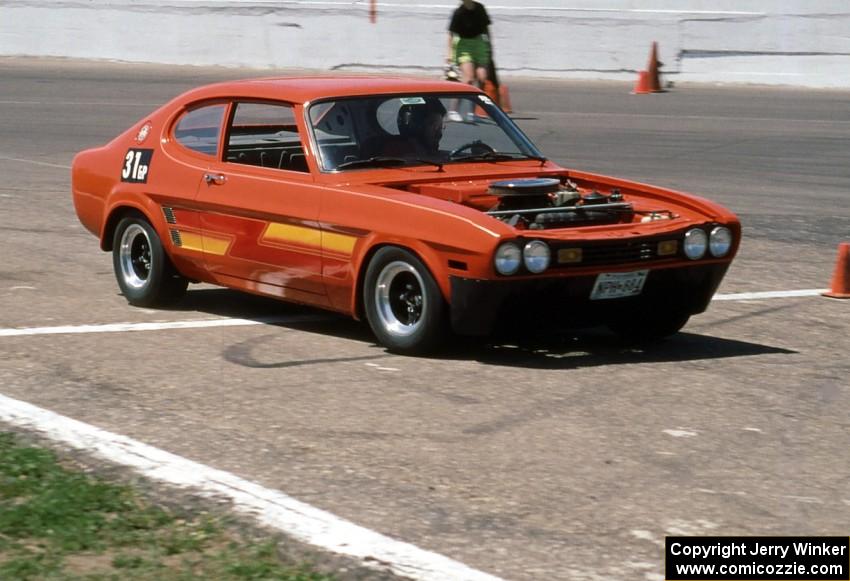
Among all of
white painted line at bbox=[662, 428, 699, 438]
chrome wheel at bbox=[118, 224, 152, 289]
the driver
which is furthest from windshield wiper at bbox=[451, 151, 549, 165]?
white painted line at bbox=[662, 428, 699, 438]

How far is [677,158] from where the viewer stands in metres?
16.9

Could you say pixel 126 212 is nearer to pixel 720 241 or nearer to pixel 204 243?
pixel 204 243

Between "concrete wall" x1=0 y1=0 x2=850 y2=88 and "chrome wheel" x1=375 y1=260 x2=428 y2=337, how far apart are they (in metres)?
19.6

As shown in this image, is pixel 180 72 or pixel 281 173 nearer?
pixel 281 173

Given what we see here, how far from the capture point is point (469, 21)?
1964cm

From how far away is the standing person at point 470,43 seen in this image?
1956cm

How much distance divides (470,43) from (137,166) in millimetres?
11056

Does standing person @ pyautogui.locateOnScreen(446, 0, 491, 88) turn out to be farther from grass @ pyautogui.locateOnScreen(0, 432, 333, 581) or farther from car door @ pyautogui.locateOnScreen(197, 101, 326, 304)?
grass @ pyautogui.locateOnScreen(0, 432, 333, 581)

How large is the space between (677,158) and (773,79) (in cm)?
987

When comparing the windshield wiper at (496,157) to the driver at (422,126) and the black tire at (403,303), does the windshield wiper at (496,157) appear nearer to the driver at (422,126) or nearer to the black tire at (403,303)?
the driver at (422,126)

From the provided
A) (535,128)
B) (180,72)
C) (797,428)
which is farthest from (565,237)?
(180,72)

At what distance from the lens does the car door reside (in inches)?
312

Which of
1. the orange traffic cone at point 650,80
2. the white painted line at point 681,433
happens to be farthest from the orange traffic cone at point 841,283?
the orange traffic cone at point 650,80

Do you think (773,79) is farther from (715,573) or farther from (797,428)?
(715,573)
